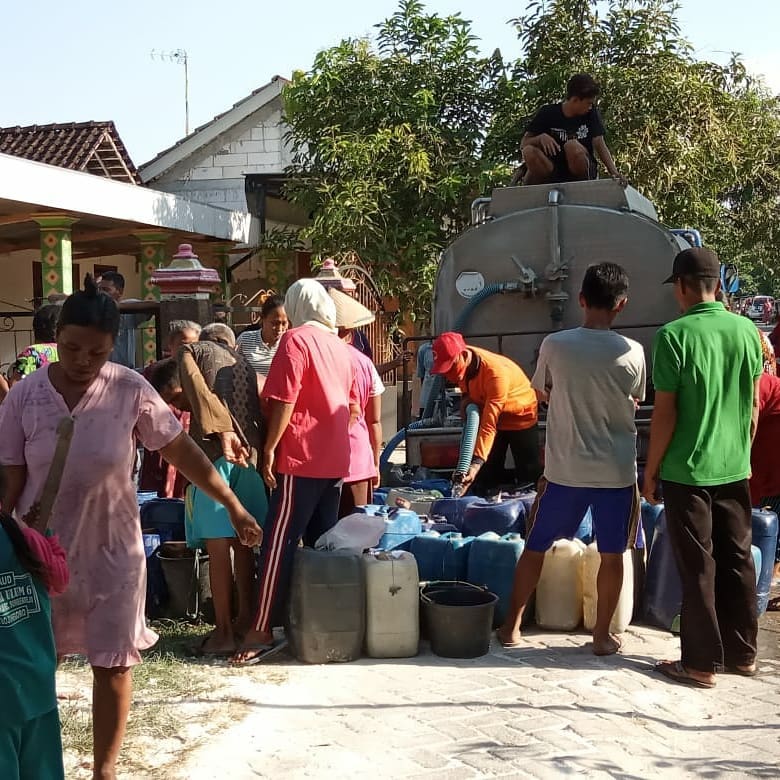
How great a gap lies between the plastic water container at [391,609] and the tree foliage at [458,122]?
9.74 m

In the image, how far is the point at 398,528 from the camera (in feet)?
18.0

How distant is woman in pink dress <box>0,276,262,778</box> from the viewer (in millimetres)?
3066

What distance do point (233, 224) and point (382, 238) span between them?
305 cm

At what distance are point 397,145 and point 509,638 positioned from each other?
10901mm

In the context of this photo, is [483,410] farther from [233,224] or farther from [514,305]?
[233,224]

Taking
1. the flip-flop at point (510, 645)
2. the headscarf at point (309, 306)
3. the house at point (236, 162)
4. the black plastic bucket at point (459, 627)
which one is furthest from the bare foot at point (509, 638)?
the house at point (236, 162)

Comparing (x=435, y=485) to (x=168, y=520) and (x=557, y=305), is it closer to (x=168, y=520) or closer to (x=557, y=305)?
(x=168, y=520)

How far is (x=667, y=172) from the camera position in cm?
1459

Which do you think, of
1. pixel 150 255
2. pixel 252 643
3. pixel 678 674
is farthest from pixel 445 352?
pixel 150 255

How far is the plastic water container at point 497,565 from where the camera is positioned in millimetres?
5215

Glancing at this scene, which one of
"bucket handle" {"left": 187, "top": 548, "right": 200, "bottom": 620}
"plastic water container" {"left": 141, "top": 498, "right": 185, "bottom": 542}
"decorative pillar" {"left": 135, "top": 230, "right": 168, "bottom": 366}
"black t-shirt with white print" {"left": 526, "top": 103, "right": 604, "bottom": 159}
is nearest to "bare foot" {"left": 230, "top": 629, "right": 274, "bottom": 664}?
"bucket handle" {"left": 187, "top": 548, "right": 200, "bottom": 620}

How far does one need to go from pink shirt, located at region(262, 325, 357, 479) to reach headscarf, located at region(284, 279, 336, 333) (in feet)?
0.22

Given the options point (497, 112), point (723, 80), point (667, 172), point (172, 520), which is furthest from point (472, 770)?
point (723, 80)

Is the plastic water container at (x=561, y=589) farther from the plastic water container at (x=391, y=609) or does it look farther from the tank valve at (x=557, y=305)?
the tank valve at (x=557, y=305)
